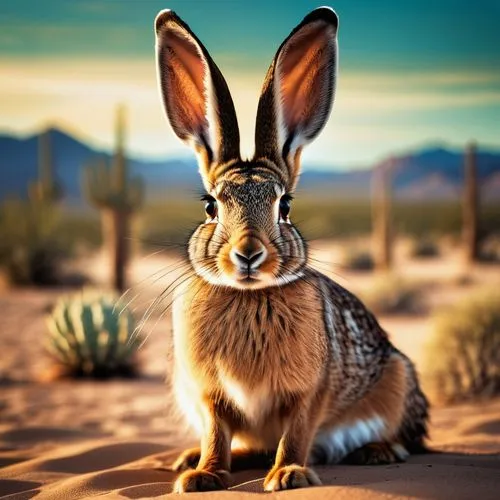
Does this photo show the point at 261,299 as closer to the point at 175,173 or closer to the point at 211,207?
the point at 211,207

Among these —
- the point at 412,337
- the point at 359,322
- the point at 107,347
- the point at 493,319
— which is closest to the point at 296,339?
the point at 359,322

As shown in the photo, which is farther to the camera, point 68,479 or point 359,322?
point 359,322

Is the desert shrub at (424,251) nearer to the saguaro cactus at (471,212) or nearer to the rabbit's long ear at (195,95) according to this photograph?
the saguaro cactus at (471,212)

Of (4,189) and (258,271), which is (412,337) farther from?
(4,189)

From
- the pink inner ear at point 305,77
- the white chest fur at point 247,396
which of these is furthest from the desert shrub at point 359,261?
the white chest fur at point 247,396

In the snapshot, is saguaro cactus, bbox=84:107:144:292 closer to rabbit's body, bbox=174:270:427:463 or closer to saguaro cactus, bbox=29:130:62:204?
saguaro cactus, bbox=29:130:62:204

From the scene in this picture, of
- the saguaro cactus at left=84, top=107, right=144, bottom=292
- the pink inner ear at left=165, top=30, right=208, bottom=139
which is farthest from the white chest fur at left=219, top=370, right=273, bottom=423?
the saguaro cactus at left=84, top=107, right=144, bottom=292
